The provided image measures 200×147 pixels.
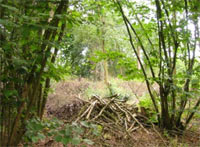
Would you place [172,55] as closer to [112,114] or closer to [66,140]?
[112,114]

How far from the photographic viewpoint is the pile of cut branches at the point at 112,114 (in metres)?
3.41

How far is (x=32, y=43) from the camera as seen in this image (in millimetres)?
1396

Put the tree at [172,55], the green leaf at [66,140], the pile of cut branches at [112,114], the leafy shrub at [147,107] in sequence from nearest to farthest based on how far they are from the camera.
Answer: the green leaf at [66,140]
the tree at [172,55]
the pile of cut branches at [112,114]
the leafy shrub at [147,107]

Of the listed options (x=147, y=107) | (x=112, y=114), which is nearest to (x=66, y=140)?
(x=112, y=114)

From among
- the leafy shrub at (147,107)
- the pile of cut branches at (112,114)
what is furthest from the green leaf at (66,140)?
the leafy shrub at (147,107)

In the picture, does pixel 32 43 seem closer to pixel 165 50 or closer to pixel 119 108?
pixel 165 50

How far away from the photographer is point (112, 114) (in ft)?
12.2

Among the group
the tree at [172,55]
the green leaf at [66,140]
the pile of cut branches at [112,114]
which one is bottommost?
the pile of cut branches at [112,114]

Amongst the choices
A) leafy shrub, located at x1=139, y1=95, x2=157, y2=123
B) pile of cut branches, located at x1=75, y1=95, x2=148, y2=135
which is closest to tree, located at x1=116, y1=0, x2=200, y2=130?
leafy shrub, located at x1=139, y1=95, x2=157, y2=123

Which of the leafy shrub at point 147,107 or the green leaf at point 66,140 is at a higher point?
the green leaf at point 66,140

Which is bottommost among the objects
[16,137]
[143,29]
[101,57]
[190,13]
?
[16,137]

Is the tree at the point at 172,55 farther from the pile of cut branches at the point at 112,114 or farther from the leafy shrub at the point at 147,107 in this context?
the pile of cut branches at the point at 112,114

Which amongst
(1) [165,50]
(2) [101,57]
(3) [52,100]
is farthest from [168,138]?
(3) [52,100]

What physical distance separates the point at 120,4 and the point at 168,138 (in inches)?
93.3
